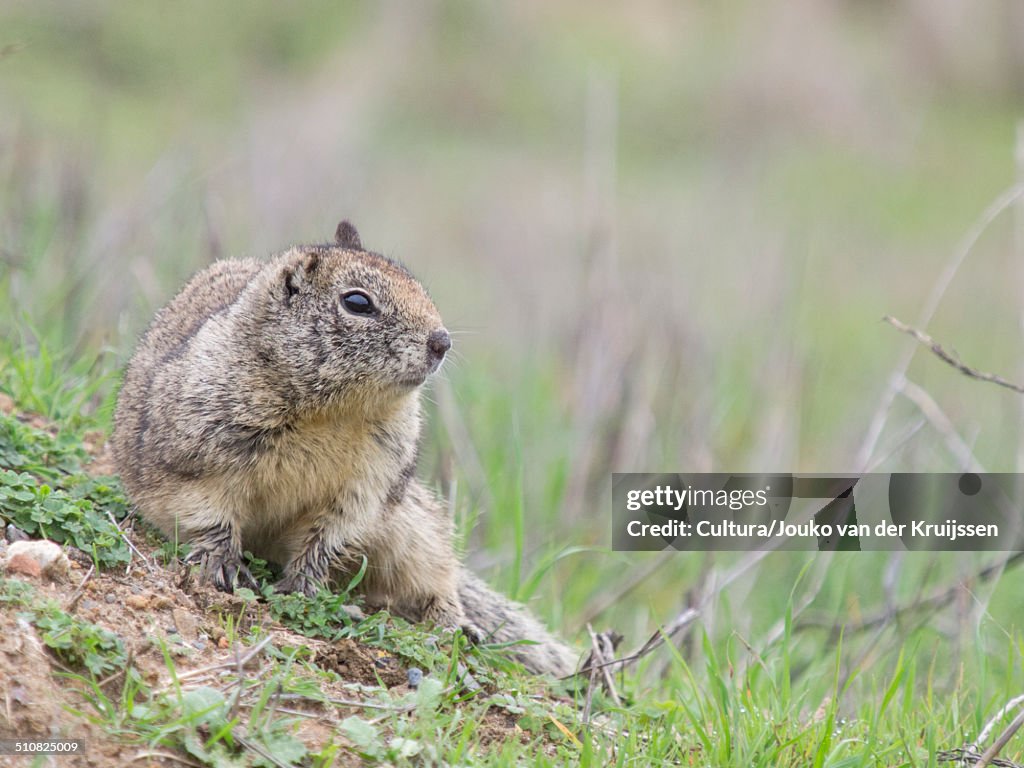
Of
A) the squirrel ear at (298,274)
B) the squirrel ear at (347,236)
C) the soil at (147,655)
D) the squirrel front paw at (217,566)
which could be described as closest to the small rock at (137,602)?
A: the soil at (147,655)

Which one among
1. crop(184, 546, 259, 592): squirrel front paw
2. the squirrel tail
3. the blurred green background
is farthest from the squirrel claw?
the blurred green background

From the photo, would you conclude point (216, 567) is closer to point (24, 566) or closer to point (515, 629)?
point (24, 566)

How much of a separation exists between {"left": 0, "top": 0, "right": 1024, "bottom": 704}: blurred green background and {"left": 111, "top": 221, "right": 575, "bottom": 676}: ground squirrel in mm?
592

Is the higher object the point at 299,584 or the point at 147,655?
the point at 299,584

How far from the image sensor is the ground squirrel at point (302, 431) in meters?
3.88

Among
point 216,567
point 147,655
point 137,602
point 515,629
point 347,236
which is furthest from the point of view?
point 347,236

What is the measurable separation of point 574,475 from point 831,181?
10.5 m

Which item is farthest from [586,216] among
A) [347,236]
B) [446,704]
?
[446,704]

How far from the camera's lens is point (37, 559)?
10.9 feet

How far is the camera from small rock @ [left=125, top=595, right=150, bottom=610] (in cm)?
345

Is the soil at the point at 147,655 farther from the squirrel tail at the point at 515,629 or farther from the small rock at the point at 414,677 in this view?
the squirrel tail at the point at 515,629

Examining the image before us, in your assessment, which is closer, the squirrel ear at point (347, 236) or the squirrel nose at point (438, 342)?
the squirrel nose at point (438, 342)

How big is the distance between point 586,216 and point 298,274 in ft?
20.3

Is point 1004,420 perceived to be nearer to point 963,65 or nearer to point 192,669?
point 192,669
